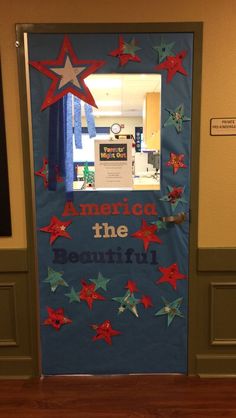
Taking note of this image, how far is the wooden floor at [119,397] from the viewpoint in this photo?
2010mm

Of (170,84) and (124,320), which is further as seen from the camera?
(124,320)

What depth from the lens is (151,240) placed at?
2.22 m

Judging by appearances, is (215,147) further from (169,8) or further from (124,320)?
(124,320)

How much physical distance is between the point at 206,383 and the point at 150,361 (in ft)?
1.23

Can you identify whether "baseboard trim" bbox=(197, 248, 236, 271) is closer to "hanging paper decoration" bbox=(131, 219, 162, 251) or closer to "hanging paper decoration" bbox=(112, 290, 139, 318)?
"hanging paper decoration" bbox=(131, 219, 162, 251)

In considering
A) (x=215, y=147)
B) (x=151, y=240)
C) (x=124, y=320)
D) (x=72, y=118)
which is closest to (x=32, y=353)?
(x=124, y=320)

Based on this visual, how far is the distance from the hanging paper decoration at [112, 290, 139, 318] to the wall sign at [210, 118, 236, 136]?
3.74ft

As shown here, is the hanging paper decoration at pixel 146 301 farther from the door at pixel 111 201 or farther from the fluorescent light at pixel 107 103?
the fluorescent light at pixel 107 103

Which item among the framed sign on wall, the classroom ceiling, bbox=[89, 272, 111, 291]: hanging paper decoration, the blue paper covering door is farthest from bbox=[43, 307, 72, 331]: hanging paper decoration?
the classroom ceiling

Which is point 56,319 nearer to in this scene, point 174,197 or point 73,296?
point 73,296

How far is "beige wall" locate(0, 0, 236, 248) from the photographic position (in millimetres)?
2047

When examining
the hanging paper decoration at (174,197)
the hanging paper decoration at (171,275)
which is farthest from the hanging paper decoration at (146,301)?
the hanging paper decoration at (174,197)

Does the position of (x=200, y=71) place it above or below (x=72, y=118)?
above

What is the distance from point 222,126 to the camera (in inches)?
84.4
